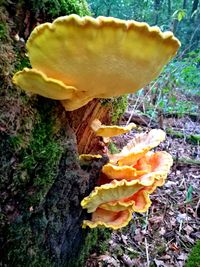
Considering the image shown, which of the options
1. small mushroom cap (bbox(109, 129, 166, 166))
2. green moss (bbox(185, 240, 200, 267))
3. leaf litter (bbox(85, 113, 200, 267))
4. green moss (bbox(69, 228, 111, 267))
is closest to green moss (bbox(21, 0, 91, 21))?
small mushroom cap (bbox(109, 129, 166, 166))

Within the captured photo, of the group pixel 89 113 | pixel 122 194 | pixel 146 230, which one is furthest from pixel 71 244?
pixel 146 230

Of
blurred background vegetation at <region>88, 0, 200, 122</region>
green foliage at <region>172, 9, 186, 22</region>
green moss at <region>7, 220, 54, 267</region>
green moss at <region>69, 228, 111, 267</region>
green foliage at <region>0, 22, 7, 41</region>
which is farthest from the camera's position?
blurred background vegetation at <region>88, 0, 200, 122</region>

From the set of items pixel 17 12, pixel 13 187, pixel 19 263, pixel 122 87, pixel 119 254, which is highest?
pixel 17 12

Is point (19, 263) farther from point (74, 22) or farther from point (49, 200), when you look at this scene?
point (74, 22)

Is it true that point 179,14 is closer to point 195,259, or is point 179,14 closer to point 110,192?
point 195,259

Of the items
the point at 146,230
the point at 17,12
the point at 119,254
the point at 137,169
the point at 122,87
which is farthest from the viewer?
the point at 146,230

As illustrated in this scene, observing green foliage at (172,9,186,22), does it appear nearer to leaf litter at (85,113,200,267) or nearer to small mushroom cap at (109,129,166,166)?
leaf litter at (85,113,200,267)

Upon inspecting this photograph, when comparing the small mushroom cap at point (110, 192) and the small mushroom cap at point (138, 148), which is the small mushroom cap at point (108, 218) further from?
the small mushroom cap at point (138, 148)
